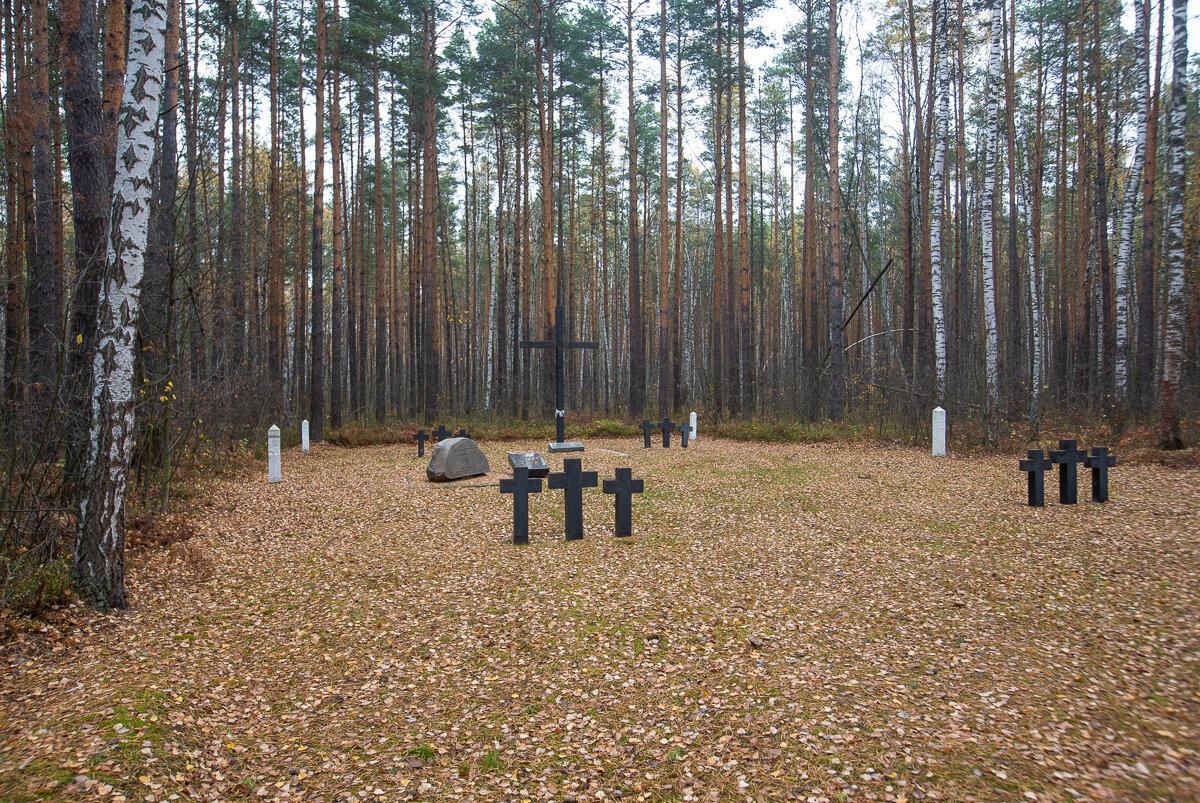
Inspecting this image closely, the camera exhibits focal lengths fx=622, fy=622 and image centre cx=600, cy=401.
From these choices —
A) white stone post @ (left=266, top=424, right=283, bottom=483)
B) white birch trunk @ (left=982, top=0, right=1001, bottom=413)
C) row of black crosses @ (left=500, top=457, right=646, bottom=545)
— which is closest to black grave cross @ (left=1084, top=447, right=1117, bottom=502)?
white birch trunk @ (left=982, top=0, right=1001, bottom=413)

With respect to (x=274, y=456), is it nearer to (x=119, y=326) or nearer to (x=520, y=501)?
(x=520, y=501)

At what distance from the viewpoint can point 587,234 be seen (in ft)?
119

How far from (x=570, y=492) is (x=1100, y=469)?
6.15 m

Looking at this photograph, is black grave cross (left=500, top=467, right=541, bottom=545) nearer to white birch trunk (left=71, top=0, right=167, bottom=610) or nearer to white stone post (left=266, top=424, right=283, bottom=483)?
white birch trunk (left=71, top=0, right=167, bottom=610)

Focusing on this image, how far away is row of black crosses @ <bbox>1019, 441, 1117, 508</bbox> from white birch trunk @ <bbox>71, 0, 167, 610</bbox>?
843cm

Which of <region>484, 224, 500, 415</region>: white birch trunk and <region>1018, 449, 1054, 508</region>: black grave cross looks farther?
<region>484, 224, 500, 415</region>: white birch trunk

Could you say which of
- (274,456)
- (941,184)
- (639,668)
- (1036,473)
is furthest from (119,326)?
(941,184)

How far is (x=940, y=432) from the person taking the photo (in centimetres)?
1146

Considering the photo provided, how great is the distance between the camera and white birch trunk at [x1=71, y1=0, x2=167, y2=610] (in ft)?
12.5

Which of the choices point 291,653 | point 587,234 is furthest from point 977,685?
point 587,234

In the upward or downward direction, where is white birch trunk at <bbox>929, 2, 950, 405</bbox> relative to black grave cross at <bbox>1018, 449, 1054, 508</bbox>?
upward

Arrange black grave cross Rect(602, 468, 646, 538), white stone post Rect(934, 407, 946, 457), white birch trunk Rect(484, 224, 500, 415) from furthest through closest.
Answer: white birch trunk Rect(484, 224, 500, 415) → white stone post Rect(934, 407, 946, 457) → black grave cross Rect(602, 468, 646, 538)

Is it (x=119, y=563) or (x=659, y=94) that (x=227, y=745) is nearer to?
(x=119, y=563)

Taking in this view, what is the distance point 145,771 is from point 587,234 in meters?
35.7
